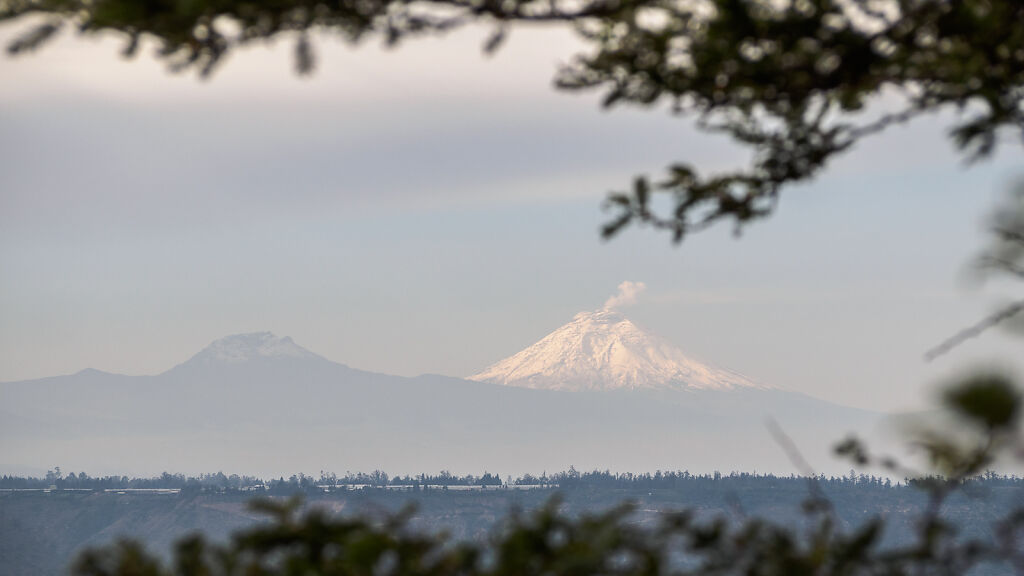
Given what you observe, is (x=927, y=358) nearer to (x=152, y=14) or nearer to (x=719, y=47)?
(x=719, y=47)

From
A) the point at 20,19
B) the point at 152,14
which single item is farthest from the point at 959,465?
the point at 20,19

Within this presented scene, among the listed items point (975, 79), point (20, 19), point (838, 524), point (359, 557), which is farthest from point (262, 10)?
point (975, 79)

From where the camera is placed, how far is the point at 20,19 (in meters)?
5.91

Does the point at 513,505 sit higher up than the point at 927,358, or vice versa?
the point at 927,358

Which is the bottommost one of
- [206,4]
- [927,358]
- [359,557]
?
[359,557]

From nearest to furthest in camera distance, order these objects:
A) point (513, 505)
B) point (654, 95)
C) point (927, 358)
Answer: point (513, 505) → point (927, 358) → point (654, 95)

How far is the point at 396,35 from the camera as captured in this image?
608 cm

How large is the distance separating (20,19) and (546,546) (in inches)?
156

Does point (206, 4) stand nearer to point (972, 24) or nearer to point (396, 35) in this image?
point (396, 35)

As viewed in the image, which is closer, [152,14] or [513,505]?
[513,505]

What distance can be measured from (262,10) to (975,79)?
422cm

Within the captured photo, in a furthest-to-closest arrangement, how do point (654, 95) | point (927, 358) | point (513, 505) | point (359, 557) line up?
point (654, 95) < point (927, 358) < point (513, 505) < point (359, 557)

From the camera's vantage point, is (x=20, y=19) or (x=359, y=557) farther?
(x=20, y=19)

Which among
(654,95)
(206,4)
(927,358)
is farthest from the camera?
(654,95)
